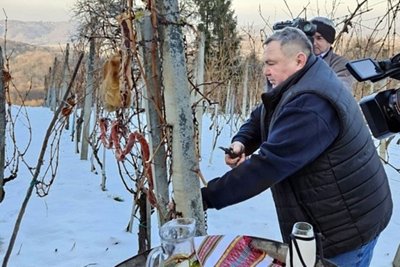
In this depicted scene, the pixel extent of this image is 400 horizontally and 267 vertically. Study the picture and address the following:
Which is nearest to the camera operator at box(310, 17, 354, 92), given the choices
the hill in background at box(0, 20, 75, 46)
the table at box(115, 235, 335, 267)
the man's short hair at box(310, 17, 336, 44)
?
the man's short hair at box(310, 17, 336, 44)

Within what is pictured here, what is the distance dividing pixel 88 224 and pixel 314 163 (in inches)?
118

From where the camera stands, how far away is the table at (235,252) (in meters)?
1.11

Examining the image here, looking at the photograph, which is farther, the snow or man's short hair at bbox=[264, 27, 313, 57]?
the snow

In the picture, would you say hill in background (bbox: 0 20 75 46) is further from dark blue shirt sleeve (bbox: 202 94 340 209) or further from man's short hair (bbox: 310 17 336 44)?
dark blue shirt sleeve (bbox: 202 94 340 209)

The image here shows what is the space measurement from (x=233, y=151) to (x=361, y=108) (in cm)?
52

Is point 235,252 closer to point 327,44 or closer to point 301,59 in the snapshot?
point 301,59

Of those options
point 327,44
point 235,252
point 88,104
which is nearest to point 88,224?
point 327,44

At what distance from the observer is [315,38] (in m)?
3.00

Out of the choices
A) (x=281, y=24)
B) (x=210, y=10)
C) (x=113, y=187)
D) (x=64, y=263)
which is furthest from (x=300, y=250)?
(x=210, y=10)

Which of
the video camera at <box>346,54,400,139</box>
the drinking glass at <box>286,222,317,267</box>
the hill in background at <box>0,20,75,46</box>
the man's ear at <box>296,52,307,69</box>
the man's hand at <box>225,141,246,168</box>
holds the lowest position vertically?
the drinking glass at <box>286,222,317,267</box>

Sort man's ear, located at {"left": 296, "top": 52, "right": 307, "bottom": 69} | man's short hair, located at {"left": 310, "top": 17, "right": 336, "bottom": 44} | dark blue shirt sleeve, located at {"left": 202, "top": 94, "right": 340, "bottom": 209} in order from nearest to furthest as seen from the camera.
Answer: dark blue shirt sleeve, located at {"left": 202, "top": 94, "right": 340, "bottom": 209} < man's ear, located at {"left": 296, "top": 52, "right": 307, "bottom": 69} < man's short hair, located at {"left": 310, "top": 17, "right": 336, "bottom": 44}

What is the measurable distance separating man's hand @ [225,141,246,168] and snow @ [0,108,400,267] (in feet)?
5.76

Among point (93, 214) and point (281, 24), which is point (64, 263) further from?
point (281, 24)

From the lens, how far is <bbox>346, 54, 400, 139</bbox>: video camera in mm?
1401
